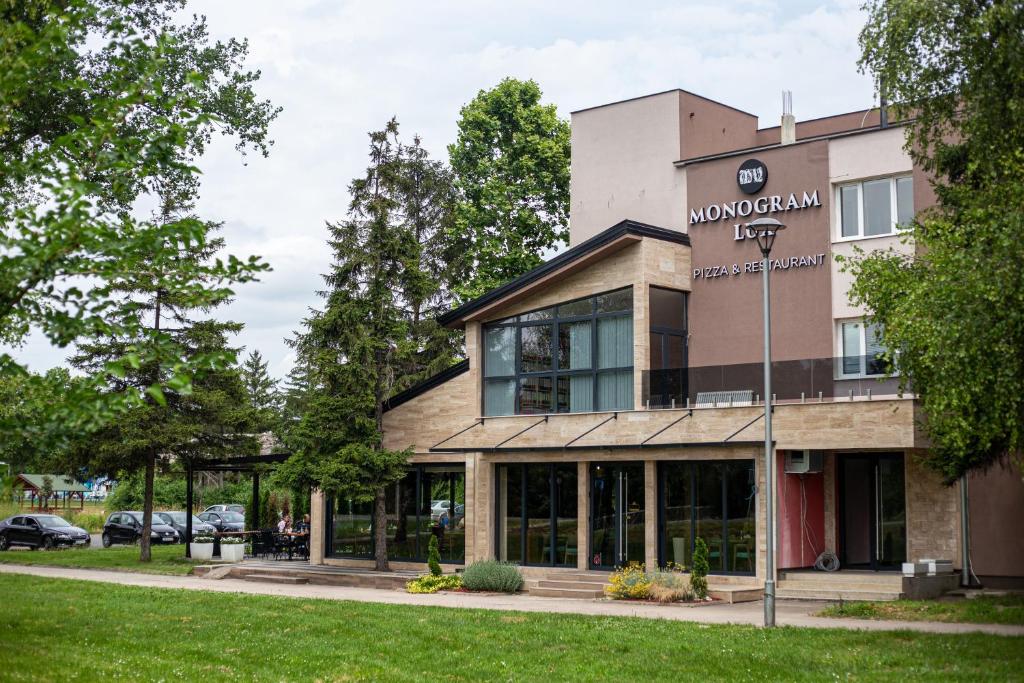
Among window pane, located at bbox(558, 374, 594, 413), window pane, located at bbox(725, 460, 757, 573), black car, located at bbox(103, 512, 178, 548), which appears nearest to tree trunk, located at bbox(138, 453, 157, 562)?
black car, located at bbox(103, 512, 178, 548)

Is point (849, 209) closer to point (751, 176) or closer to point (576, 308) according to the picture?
point (751, 176)

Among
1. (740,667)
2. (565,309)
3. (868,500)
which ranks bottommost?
(740,667)

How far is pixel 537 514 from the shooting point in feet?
98.3

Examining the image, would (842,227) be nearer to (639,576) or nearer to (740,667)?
(639,576)

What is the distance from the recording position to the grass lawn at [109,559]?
109 feet

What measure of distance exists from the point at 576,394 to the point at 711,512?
500cm

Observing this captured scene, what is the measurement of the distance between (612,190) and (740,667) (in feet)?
65.3

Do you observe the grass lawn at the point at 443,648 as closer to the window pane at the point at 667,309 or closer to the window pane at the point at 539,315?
the window pane at the point at 667,309

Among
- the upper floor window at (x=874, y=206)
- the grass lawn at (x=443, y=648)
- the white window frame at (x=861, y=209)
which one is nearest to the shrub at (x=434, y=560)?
the grass lawn at (x=443, y=648)

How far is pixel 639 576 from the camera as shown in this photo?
24406 mm

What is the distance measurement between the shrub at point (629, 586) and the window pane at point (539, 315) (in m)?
7.80

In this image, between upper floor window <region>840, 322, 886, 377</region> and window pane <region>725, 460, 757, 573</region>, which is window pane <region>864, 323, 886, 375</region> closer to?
upper floor window <region>840, 322, 886, 377</region>

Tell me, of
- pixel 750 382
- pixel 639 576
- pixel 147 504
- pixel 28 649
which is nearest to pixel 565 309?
pixel 750 382

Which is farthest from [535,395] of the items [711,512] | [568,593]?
[568,593]
